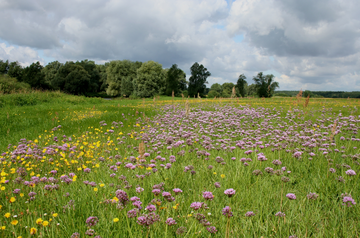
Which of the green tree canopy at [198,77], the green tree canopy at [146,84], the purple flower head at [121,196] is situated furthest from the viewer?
the green tree canopy at [198,77]

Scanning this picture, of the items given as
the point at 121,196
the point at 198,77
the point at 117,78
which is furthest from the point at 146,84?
the point at 121,196

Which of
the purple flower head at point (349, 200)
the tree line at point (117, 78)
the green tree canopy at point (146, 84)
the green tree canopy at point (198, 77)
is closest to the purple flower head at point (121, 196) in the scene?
the purple flower head at point (349, 200)

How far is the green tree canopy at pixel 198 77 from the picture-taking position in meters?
68.6

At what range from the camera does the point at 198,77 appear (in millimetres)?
69500

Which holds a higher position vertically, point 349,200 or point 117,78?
point 117,78

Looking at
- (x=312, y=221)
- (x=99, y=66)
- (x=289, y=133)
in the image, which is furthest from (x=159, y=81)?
(x=312, y=221)

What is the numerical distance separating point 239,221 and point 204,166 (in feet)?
4.81

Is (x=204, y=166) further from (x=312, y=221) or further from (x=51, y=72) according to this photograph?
(x=51, y=72)

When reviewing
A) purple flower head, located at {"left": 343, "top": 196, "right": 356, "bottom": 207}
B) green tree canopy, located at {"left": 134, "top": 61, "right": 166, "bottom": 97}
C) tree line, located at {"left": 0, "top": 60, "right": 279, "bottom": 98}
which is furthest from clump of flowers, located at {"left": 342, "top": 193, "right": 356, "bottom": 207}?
green tree canopy, located at {"left": 134, "top": 61, "right": 166, "bottom": 97}

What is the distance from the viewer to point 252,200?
2.69 metres

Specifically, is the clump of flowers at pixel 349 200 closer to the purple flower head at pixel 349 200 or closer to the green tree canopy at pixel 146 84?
the purple flower head at pixel 349 200

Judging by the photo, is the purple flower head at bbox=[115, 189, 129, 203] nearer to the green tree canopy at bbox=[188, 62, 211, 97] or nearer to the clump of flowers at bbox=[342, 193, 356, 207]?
the clump of flowers at bbox=[342, 193, 356, 207]

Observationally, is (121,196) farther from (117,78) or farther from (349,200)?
(117,78)

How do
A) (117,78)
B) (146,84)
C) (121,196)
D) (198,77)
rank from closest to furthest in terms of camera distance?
1. (121,196)
2. (146,84)
3. (117,78)
4. (198,77)
